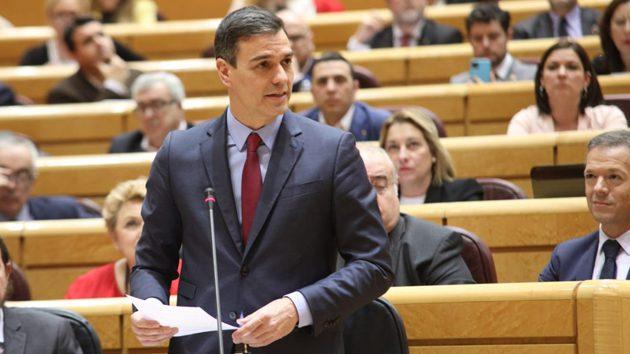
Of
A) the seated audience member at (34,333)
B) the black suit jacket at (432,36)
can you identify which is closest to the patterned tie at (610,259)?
the seated audience member at (34,333)

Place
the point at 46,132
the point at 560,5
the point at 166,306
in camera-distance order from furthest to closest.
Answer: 1. the point at 560,5
2. the point at 46,132
3. the point at 166,306

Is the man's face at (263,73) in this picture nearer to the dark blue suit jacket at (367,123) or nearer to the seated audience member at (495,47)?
the dark blue suit jacket at (367,123)

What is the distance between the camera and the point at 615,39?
390 cm

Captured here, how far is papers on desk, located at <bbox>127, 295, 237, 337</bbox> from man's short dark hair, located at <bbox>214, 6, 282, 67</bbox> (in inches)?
14.5

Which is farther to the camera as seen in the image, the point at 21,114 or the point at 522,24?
the point at 522,24

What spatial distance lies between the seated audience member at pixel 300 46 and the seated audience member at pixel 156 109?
0.62m

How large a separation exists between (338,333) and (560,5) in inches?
128

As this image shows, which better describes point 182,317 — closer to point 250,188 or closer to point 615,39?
point 250,188

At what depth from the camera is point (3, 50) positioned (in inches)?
219

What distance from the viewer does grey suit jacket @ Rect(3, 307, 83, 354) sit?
2.07 metres

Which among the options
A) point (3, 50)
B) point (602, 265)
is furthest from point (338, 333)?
point (3, 50)

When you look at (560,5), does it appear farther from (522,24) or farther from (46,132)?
(46,132)

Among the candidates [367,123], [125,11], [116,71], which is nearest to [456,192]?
[367,123]

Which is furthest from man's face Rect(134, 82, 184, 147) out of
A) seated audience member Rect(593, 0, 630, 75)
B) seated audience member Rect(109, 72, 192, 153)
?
seated audience member Rect(593, 0, 630, 75)
